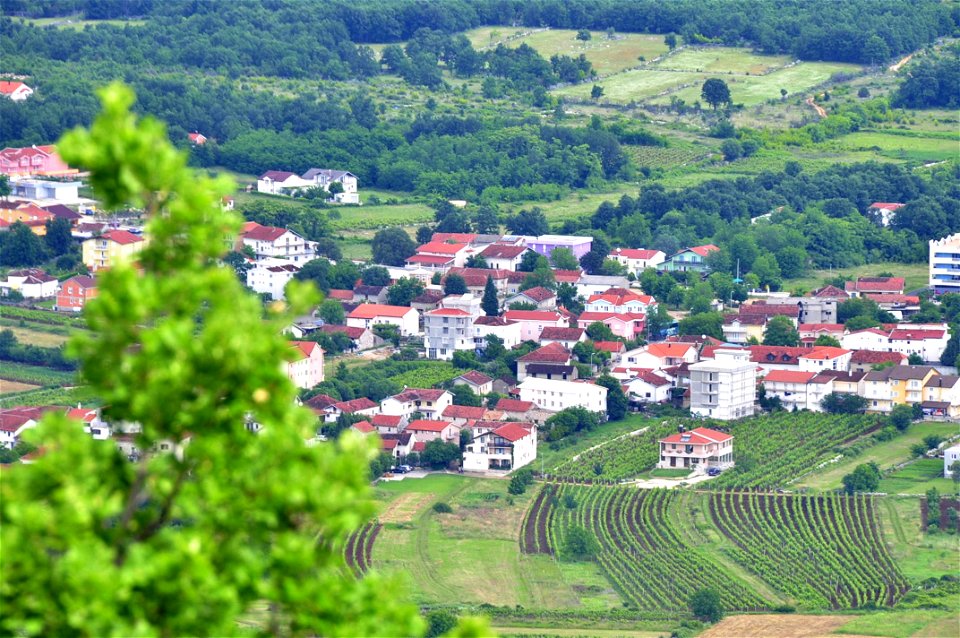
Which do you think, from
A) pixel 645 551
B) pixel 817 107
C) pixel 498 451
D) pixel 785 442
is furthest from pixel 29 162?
pixel 645 551

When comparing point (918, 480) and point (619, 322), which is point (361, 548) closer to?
point (918, 480)

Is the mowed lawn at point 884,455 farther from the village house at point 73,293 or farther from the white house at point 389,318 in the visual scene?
the village house at point 73,293

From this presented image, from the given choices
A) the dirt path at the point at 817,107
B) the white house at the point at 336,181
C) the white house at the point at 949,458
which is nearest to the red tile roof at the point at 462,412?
the white house at the point at 949,458

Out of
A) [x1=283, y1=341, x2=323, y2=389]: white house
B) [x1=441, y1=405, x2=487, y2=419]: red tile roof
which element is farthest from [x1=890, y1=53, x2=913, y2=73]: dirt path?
[x1=441, y1=405, x2=487, y2=419]: red tile roof

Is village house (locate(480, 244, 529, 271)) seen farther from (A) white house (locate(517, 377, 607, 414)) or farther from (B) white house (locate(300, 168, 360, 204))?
(A) white house (locate(517, 377, 607, 414))

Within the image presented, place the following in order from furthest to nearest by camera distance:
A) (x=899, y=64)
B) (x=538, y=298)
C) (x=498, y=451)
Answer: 1. (x=899, y=64)
2. (x=538, y=298)
3. (x=498, y=451)
